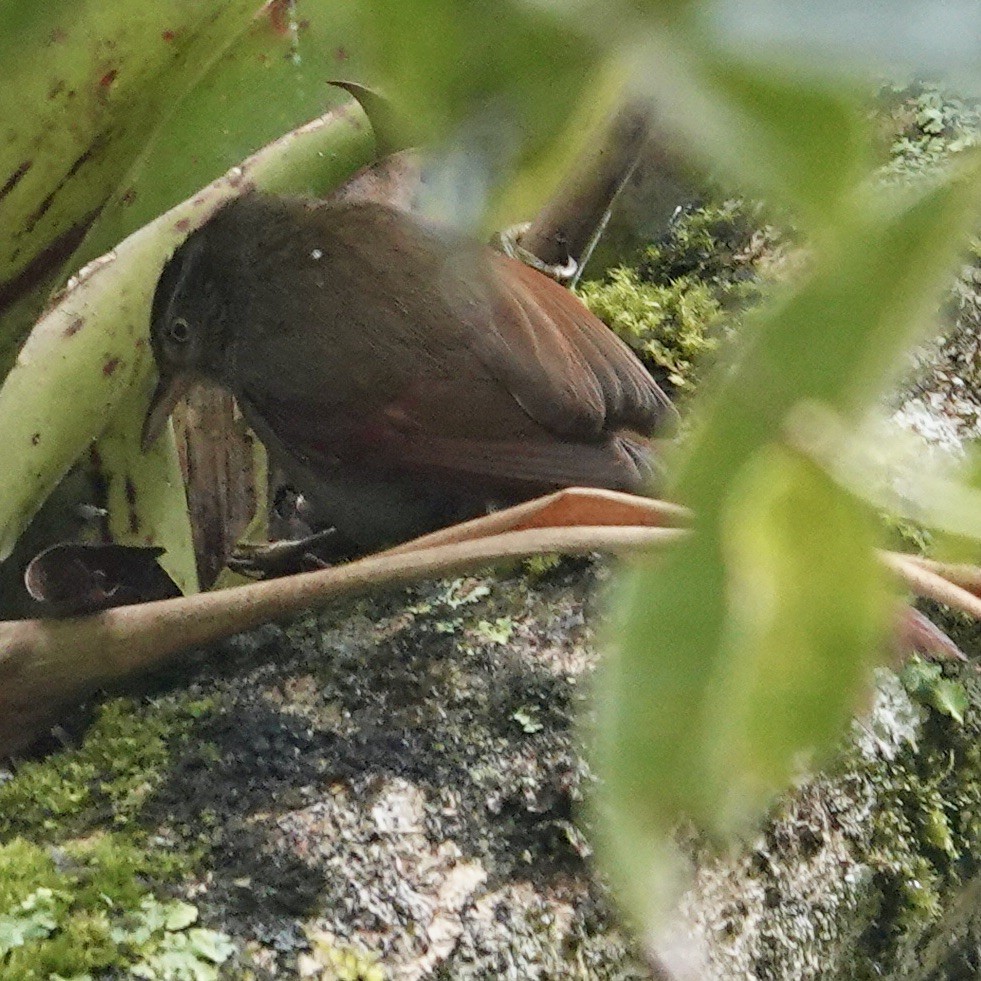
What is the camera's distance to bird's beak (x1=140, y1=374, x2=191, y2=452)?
55.0 inches

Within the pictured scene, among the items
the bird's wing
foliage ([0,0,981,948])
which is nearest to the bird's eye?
the bird's wing

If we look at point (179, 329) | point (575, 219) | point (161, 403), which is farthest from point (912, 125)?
point (179, 329)

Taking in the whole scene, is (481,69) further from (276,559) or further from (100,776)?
(276,559)

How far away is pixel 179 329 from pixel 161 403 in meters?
0.25

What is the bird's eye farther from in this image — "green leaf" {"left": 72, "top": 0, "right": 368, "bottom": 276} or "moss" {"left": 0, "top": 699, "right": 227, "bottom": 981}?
"moss" {"left": 0, "top": 699, "right": 227, "bottom": 981}

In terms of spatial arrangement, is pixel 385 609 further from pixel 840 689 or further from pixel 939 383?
pixel 840 689

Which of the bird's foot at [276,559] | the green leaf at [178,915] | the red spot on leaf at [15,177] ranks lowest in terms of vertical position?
the bird's foot at [276,559]

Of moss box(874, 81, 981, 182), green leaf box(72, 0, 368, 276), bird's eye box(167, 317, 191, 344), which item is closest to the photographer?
moss box(874, 81, 981, 182)

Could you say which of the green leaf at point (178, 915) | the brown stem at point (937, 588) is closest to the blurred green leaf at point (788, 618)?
the brown stem at point (937, 588)

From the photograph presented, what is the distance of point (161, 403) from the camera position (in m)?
1.52

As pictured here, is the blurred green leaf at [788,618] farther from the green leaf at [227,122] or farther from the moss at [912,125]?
the green leaf at [227,122]

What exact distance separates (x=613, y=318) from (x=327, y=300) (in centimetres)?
39

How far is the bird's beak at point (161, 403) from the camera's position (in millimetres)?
1397

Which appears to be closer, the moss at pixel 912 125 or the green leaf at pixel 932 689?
the moss at pixel 912 125
